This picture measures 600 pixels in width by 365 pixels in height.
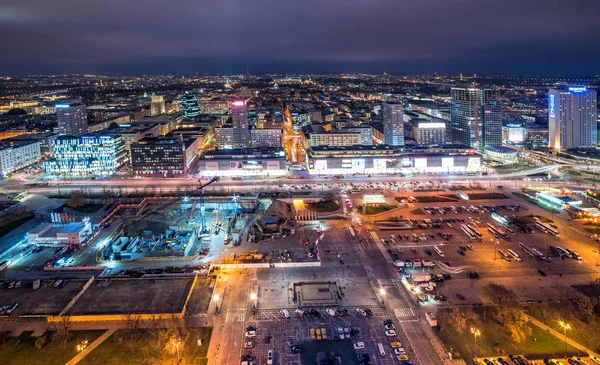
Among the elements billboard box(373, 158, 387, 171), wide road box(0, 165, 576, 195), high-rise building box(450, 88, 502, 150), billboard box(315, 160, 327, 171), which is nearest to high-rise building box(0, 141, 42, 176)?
wide road box(0, 165, 576, 195)

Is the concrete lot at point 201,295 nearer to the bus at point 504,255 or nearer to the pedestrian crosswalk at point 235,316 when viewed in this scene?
the pedestrian crosswalk at point 235,316

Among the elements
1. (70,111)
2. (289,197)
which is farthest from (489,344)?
(70,111)

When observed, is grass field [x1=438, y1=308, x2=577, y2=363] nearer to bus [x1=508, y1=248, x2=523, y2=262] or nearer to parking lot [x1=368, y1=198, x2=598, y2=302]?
parking lot [x1=368, y1=198, x2=598, y2=302]

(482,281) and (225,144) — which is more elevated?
(225,144)

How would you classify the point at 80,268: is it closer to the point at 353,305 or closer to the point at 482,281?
the point at 353,305

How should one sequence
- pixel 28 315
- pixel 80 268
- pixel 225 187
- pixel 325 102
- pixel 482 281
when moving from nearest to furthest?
pixel 28 315 → pixel 482 281 → pixel 80 268 → pixel 225 187 → pixel 325 102

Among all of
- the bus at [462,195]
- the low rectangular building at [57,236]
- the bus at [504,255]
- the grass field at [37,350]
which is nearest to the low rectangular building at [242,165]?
the bus at [462,195]
